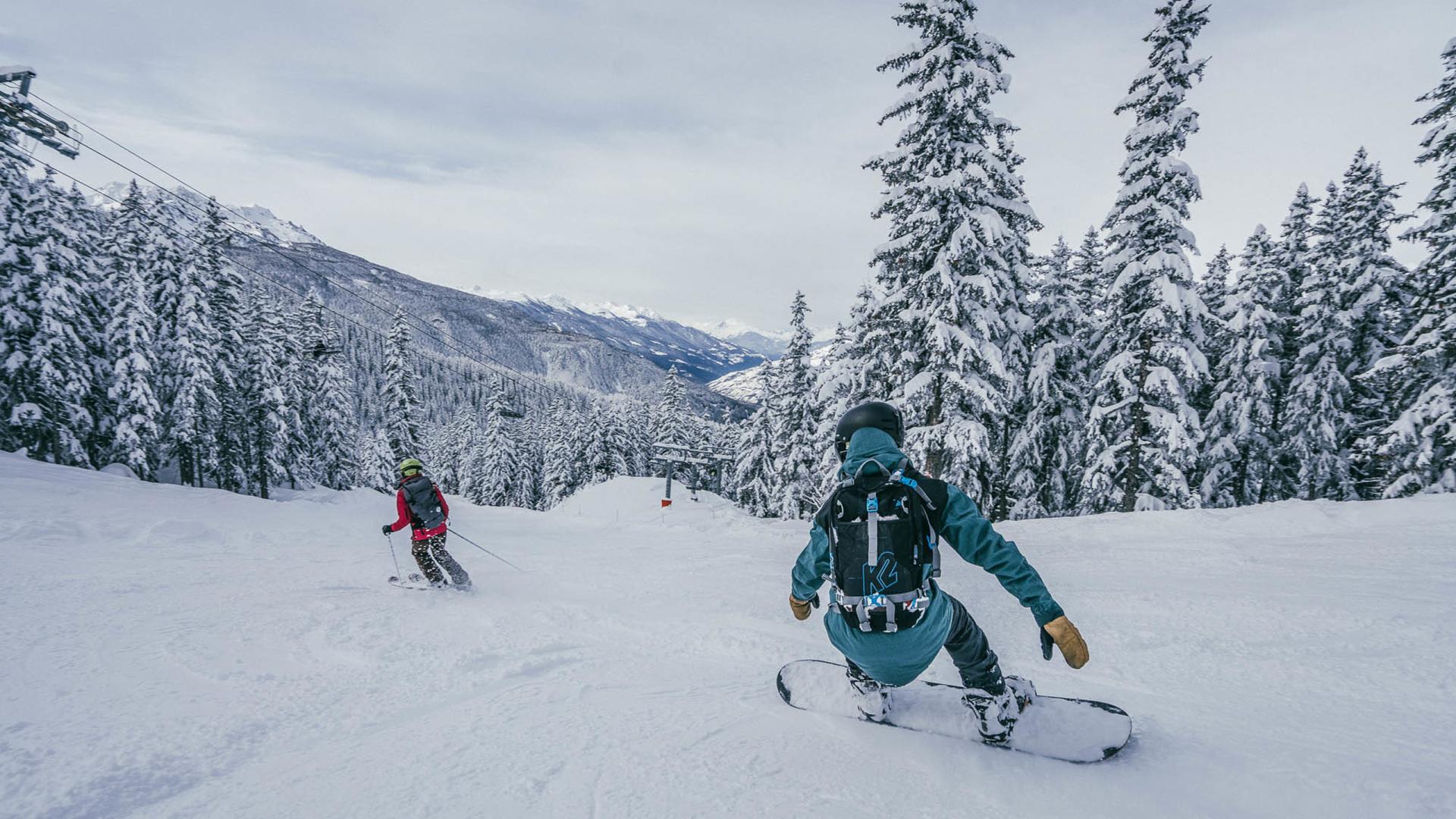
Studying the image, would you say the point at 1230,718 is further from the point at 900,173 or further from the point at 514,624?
the point at 900,173

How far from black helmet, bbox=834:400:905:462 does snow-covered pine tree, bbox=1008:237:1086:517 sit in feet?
66.1

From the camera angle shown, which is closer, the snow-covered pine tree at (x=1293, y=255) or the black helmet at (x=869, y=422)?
the black helmet at (x=869, y=422)

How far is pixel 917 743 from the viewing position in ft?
11.7

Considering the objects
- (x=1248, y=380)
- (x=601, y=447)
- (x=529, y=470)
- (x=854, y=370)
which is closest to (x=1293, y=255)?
(x=1248, y=380)

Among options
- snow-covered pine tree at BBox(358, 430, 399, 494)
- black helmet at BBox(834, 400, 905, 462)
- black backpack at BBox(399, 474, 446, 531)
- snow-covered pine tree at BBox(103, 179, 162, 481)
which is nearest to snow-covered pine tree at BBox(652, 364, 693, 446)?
snow-covered pine tree at BBox(358, 430, 399, 494)

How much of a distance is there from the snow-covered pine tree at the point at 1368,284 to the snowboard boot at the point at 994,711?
2564 centimetres

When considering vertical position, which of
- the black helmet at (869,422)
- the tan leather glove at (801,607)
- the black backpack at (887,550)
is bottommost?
the tan leather glove at (801,607)

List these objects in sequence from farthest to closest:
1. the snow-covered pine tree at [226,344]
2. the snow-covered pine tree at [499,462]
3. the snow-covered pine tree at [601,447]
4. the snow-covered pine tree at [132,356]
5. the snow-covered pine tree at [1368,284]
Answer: the snow-covered pine tree at [499,462]
the snow-covered pine tree at [601,447]
the snow-covered pine tree at [226,344]
the snow-covered pine tree at [132,356]
the snow-covered pine tree at [1368,284]

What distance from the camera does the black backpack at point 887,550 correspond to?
3.21m

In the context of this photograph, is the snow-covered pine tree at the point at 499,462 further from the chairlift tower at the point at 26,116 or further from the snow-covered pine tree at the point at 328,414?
the chairlift tower at the point at 26,116

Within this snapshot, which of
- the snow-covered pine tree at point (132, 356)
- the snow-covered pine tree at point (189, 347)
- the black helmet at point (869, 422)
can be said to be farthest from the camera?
the snow-covered pine tree at point (189, 347)

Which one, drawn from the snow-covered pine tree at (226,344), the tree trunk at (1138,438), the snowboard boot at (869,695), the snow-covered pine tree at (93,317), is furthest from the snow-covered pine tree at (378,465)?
the snowboard boot at (869,695)

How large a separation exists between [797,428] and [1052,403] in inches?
521

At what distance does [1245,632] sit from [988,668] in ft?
13.1
